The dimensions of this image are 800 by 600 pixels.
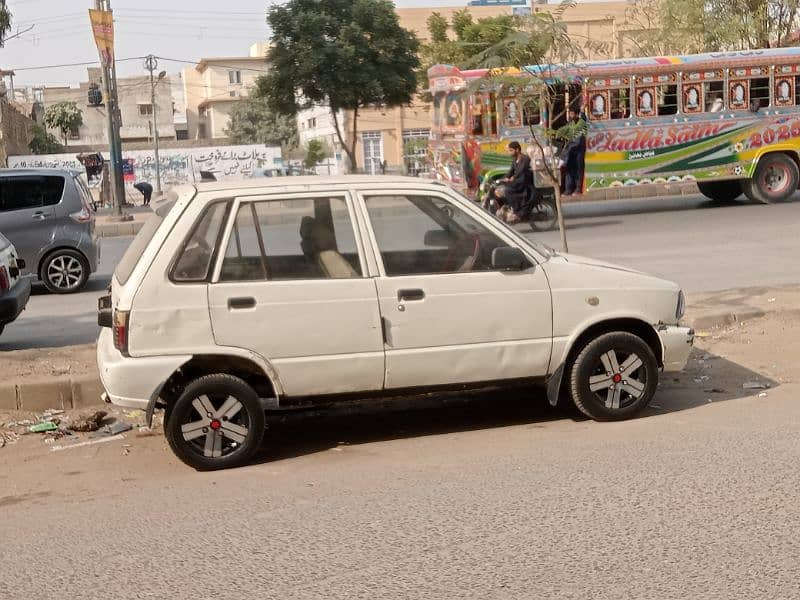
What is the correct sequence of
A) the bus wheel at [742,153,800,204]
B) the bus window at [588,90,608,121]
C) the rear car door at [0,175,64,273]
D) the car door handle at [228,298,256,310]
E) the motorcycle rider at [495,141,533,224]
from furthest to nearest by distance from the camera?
the bus wheel at [742,153,800,204] < the bus window at [588,90,608,121] < the motorcycle rider at [495,141,533,224] < the rear car door at [0,175,64,273] < the car door handle at [228,298,256,310]

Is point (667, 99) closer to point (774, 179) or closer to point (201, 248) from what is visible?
point (774, 179)

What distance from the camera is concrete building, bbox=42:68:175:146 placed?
282 ft

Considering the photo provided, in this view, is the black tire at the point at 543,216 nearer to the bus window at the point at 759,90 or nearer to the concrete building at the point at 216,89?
the bus window at the point at 759,90

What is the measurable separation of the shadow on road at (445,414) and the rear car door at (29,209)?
24.7 ft

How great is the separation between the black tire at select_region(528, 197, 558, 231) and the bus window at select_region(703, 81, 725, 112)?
13.6 ft

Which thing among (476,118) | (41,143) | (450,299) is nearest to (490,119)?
(476,118)

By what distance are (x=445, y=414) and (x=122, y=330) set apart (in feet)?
7.49

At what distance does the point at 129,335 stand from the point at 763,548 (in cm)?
330

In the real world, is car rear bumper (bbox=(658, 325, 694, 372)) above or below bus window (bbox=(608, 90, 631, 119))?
below

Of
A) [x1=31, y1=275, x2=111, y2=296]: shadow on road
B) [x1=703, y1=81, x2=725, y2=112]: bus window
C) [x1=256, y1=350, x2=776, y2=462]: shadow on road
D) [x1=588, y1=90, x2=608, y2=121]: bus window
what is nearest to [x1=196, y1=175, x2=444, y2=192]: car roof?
[x1=256, y1=350, x2=776, y2=462]: shadow on road

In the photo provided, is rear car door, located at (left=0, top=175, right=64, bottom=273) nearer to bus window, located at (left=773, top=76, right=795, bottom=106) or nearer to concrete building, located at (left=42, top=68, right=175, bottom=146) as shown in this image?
bus window, located at (left=773, top=76, right=795, bottom=106)

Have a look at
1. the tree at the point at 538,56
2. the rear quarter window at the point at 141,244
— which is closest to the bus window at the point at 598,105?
the tree at the point at 538,56

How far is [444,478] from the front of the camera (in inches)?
212

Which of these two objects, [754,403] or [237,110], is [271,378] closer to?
[754,403]
